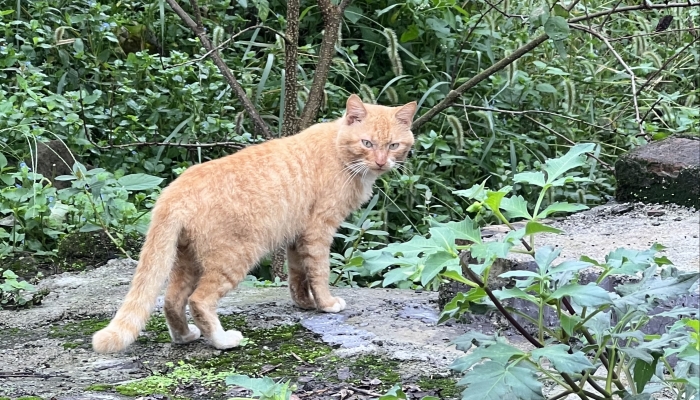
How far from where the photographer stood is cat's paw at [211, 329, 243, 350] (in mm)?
3238

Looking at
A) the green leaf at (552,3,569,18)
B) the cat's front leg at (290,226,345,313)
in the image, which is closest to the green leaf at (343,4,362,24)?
the green leaf at (552,3,569,18)

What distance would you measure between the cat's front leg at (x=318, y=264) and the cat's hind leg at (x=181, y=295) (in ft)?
1.71

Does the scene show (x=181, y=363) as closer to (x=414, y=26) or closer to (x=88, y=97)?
(x=88, y=97)

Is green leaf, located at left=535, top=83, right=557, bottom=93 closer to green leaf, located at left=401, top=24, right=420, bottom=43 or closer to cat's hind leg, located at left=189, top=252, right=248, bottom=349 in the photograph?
green leaf, located at left=401, top=24, right=420, bottom=43

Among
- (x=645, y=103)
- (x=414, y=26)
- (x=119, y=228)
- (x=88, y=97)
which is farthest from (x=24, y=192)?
(x=645, y=103)

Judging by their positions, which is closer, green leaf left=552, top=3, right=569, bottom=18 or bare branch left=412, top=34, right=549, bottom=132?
green leaf left=552, top=3, right=569, bottom=18

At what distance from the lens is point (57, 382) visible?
9.34 feet

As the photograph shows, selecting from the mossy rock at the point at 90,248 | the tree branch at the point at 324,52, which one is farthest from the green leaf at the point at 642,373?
the mossy rock at the point at 90,248

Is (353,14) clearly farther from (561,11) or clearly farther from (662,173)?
(662,173)

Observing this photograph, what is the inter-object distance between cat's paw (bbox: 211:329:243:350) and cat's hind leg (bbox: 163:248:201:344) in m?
0.15

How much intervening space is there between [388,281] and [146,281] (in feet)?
5.15

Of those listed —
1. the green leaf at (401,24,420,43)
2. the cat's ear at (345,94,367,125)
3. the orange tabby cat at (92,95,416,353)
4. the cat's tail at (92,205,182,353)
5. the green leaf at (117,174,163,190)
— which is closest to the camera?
the cat's tail at (92,205,182,353)

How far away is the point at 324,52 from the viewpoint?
15.8 ft

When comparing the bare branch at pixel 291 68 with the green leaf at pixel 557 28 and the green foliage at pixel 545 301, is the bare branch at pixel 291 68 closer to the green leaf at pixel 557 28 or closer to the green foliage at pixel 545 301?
the green leaf at pixel 557 28
